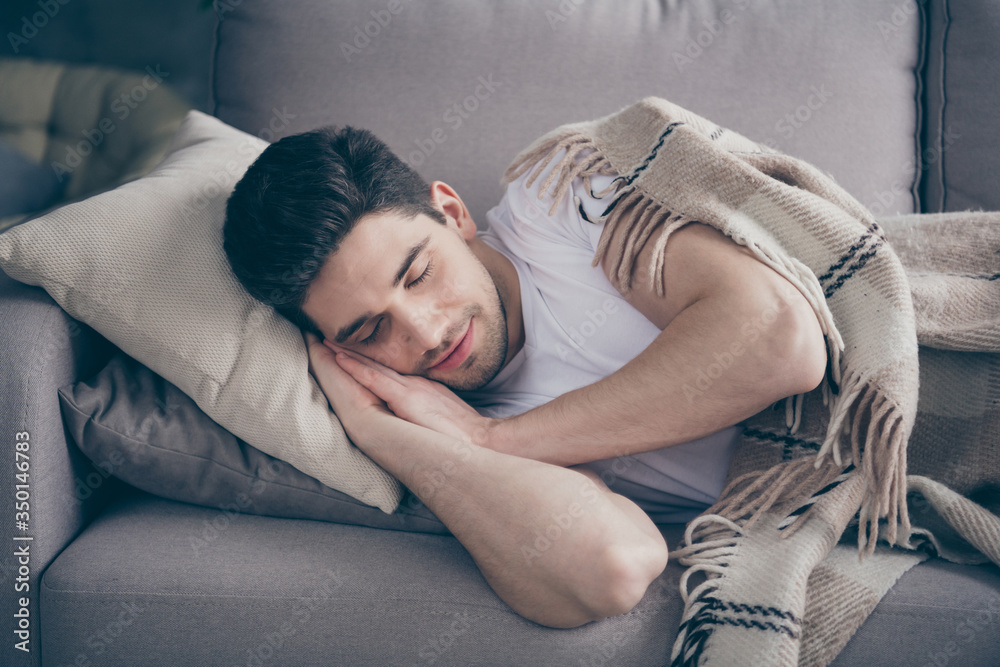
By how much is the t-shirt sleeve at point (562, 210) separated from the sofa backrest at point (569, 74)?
0.23 m

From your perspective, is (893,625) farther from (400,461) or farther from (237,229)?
(237,229)

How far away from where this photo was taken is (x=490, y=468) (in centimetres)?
85

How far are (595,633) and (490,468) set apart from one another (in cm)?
25

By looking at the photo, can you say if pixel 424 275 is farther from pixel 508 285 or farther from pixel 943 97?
pixel 943 97

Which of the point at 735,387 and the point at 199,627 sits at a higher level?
the point at 735,387

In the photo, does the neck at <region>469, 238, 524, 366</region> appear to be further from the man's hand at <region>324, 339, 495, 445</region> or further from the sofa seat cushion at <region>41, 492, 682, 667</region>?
the sofa seat cushion at <region>41, 492, 682, 667</region>

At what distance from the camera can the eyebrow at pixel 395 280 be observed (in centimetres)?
95

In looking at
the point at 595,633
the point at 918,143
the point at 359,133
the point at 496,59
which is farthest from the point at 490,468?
the point at 918,143

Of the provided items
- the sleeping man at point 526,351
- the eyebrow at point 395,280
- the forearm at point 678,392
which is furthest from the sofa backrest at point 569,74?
the forearm at point 678,392
